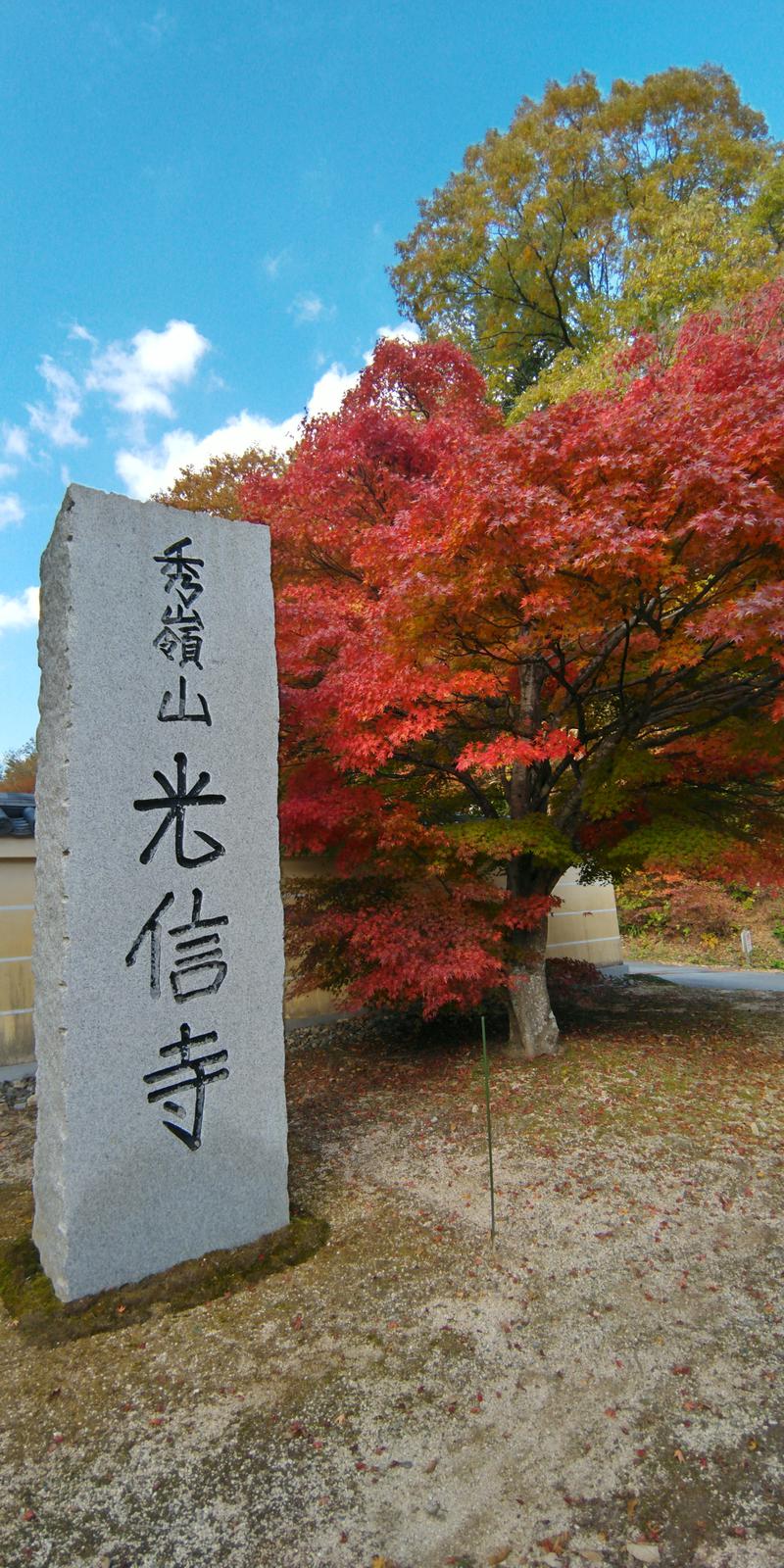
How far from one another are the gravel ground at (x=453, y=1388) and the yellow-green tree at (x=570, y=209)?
438 inches

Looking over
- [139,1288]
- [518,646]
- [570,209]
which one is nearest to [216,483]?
[570,209]

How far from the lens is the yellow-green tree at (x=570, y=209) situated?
13.0 metres

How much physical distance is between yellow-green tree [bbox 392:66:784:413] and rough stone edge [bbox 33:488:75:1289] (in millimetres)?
10209

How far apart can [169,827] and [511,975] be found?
152 inches

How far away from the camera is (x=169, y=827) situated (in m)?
3.82

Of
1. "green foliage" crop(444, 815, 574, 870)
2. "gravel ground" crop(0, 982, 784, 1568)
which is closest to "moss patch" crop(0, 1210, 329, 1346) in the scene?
"gravel ground" crop(0, 982, 784, 1568)

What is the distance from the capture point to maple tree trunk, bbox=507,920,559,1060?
6957 millimetres

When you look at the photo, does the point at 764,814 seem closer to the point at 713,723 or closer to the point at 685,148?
the point at 713,723

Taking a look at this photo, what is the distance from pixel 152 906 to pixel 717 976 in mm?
12130

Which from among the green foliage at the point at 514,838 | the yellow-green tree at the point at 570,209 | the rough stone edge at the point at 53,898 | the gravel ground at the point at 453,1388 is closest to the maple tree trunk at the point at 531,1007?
the green foliage at the point at 514,838

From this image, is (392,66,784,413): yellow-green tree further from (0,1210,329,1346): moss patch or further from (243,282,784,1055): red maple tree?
(0,1210,329,1346): moss patch

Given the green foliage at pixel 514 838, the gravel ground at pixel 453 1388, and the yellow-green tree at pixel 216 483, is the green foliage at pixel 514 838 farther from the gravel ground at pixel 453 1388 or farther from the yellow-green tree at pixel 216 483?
the yellow-green tree at pixel 216 483

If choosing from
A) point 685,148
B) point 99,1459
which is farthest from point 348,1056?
point 685,148

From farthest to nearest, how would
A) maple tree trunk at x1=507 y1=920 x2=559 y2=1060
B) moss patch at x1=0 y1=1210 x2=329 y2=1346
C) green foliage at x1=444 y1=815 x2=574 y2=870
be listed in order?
maple tree trunk at x1=507 y1=920 x2=559 y2=1060 → green foliage at x1=444 y1=815 x2=574 y2=870 → moss patch at x1=0 y1=1210 x2=329 y2=1346
